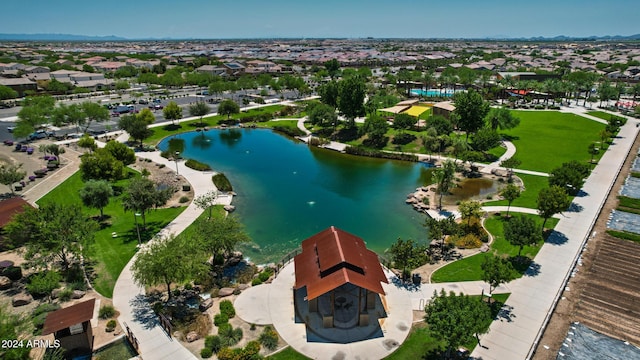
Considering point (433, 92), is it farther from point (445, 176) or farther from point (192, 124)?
point (445, 176)

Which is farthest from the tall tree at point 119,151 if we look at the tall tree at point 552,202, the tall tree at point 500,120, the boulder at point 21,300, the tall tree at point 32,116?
the tall tree at point 500,120

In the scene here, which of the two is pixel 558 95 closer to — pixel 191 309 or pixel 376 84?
pixel 376 84

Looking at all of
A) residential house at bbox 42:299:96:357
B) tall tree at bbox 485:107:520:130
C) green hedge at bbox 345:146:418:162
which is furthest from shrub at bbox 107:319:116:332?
tall tree at bbox 485:107:520:130

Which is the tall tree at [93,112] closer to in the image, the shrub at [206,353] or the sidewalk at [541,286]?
the shrub at [206,353]

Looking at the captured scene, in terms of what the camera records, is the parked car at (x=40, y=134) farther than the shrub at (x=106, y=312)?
Yes

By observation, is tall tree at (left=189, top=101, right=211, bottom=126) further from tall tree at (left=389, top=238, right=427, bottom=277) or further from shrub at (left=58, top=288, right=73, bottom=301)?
tall tree at (left=389, top=238, right=427, bottom=277)

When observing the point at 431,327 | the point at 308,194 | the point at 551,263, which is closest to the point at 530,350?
the point at 431,327
